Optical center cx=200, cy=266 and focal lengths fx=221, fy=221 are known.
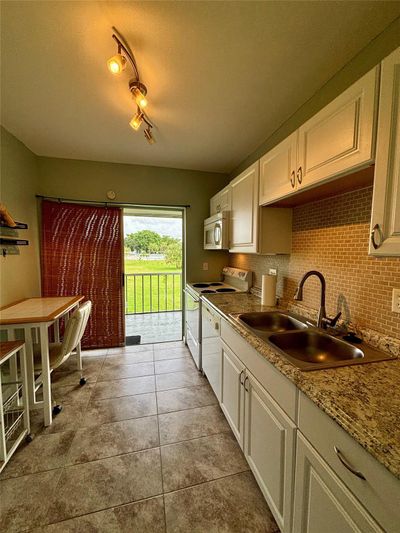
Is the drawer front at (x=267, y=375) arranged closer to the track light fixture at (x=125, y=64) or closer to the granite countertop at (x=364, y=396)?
the granite countertop at (x=364, y=396)

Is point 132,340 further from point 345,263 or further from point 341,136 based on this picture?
point 341,136

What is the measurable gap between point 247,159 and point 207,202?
0.83 m

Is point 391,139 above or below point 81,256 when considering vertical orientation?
above

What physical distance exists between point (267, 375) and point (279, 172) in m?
1.32

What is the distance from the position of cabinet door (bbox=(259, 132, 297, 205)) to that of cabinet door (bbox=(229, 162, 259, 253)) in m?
0.12

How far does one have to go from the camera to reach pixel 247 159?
2729mm

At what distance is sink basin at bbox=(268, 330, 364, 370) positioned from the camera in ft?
4.12

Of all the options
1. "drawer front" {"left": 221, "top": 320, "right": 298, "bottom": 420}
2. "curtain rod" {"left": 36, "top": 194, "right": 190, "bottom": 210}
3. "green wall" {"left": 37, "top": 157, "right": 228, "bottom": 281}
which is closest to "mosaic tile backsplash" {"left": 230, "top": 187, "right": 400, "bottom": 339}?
"drawer front" {"left": 221, "top": 320, "right": 298, "bottom": 420}

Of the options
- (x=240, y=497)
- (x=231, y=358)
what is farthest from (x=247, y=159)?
(x=240, y=497)

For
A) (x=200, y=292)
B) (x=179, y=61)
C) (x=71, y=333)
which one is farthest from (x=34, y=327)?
(x=179, y=61)

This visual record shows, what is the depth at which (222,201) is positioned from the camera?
2.73 metres

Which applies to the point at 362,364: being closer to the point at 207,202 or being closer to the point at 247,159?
the point at 247,159

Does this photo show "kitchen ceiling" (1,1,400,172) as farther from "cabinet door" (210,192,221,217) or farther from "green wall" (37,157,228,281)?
"cabinet door" (210,192,221,217)

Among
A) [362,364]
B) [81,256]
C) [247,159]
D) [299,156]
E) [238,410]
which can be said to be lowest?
[238,410]
